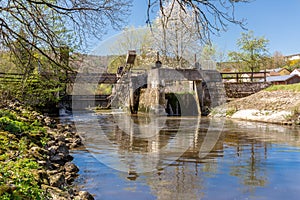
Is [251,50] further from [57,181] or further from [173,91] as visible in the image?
[57,181]

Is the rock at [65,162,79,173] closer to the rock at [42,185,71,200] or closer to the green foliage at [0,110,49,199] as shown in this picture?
the green foliage at [0,110,49,199]

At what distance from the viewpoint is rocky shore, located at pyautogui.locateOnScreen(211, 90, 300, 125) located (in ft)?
45.9

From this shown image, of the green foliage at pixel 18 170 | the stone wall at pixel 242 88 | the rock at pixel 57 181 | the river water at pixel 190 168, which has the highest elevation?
the stone wall at pixel 242 88

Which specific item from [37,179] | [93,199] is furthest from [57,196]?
[93,199]

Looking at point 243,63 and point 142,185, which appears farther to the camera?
point 243,63

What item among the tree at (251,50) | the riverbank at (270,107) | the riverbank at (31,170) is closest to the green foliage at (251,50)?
the tree at (251,50)

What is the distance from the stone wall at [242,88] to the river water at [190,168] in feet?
44.2

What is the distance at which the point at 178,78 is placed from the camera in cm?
1944

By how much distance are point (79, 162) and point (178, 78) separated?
45.8 ft

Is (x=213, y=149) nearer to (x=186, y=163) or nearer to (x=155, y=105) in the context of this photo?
(x=186, y=163)

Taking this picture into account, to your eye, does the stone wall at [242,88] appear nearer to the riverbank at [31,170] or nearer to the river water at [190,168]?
the river water at [190,168]

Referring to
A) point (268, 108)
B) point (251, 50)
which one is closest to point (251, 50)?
point (251, 50)

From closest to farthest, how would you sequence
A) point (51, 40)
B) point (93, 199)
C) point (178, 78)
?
1. point (93, 199)
2. point (51, 40)
3. point (178, 78)

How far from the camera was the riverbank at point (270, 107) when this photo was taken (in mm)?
14056
